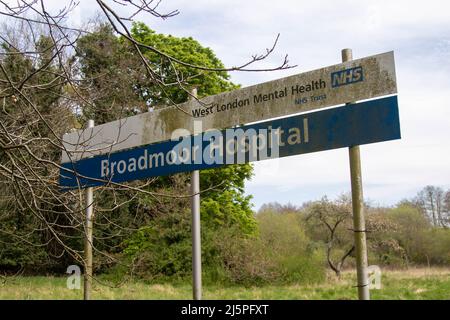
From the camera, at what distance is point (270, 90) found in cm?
464

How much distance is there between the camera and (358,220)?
4.12 m

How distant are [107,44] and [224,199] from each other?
6493 millimetres

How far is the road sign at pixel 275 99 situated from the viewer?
4.00 metres

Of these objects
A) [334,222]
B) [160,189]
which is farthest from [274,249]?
[160,189]

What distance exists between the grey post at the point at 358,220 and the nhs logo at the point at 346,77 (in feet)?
0.46

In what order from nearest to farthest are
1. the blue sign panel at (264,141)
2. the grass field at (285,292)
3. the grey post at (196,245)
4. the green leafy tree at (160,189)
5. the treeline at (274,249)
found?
the blue sign panel at (264,141) < the grey post at (196,245) < the grass field at (285,292) < the treeline at (274,249) < the green leafy tree at (160,189)

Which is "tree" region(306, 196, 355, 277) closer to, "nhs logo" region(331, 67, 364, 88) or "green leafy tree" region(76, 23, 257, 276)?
"green leafy tree" region(76, 23, 257, 276)

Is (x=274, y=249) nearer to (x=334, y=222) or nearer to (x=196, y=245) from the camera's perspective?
(x=334, y=222)

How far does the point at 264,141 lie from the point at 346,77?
0.92m

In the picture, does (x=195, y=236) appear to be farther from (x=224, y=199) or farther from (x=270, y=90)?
(x=224, y=199)

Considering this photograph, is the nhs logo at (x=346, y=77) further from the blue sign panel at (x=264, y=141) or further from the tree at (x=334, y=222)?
the tree at (x=334, y=222)

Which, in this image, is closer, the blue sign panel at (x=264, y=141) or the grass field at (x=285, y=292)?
the blue sign panel at (x=264, y=141)

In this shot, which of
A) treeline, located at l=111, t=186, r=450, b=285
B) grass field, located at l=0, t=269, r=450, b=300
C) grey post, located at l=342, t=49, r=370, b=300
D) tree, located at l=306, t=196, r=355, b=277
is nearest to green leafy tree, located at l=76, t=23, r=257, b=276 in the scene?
treeline, located at l=111, t=186, r=450, b=285

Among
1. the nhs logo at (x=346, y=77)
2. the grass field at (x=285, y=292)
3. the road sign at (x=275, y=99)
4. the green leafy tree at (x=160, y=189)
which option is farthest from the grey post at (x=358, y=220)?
the green leafy tree at (x=160, y=189)
